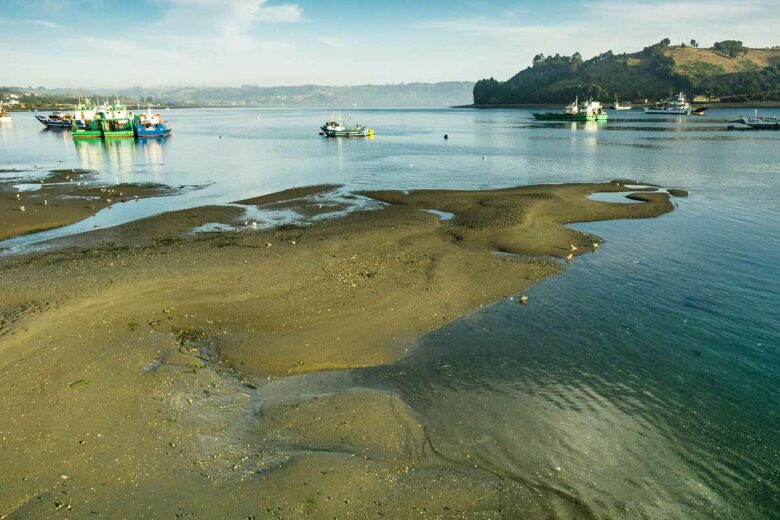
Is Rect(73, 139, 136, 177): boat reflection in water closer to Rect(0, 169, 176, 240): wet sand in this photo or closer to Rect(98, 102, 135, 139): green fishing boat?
Rect(98, 102, 135, 139): green fishing boat

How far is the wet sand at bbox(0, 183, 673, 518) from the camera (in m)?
10.2

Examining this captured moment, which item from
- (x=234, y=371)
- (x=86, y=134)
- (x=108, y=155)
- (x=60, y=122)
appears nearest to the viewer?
(x=234, y=371)

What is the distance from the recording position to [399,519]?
31.8 feet

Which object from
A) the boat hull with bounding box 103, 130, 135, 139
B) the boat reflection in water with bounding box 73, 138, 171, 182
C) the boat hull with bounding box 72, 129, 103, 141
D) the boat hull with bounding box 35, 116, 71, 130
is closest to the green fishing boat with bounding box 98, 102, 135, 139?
the boat hull with bounding box 103, 130, 135, 139

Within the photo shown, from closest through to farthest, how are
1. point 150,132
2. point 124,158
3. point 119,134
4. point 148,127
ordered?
point 124,158
point 119,134
point 150,132
point 148,127

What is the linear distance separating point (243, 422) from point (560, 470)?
7.54m

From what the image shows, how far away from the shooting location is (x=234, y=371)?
15039 millimetres

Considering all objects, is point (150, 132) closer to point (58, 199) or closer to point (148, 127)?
point (148, 127)

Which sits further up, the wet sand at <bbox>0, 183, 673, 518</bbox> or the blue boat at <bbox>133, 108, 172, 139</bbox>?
the blue boat at <bbox>133, 108, 172, 139</bbox>

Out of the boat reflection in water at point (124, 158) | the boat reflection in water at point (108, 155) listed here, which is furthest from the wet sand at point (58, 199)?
the boat reflection in water at point (108, 155)

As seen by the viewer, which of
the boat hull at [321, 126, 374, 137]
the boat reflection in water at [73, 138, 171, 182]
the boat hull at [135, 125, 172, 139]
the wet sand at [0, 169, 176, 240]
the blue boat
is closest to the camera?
the wet sand at [0, 169, 176, 240]

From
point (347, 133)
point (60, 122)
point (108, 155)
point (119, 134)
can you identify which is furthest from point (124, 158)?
point (60, 122)

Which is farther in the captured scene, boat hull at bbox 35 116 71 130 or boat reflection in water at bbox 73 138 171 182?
boat hull at bbox 35 116 71 130

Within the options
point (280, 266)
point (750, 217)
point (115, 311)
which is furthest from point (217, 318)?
point (750, 217)
